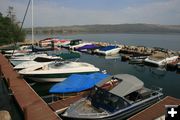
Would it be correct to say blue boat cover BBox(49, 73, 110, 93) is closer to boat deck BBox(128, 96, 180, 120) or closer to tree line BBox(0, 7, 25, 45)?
boat deck BBox(128, 96, 180, 120)

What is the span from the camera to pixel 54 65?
73.3 feet

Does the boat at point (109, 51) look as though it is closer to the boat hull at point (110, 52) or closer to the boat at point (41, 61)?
the boat hull at point (110, 52)

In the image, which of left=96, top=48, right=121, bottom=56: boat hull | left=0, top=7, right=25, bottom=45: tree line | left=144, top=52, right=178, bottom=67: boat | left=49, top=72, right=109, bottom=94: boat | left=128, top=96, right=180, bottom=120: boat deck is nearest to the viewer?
left=128, top=96, right=180, bottom=120: boat deck

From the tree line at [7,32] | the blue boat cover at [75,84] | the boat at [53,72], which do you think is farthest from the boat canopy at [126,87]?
the tree line at [7,32]

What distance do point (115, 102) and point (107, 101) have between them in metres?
0.49

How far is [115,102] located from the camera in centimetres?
1183

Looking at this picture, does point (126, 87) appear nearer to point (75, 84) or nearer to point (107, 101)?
point (107, 101)

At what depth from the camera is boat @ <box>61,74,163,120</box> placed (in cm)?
1156

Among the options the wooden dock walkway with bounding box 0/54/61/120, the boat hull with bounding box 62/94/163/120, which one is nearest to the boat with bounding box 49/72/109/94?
the wooden dock walkway with bounding box 0/54/61/120

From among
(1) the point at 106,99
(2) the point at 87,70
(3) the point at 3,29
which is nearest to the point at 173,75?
(2) the point at 87,70

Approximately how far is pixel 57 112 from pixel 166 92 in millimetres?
11542

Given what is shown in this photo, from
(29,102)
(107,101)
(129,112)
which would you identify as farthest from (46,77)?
(129,112)

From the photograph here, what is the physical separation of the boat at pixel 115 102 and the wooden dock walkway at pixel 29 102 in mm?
1116

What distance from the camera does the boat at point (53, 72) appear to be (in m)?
20.7
